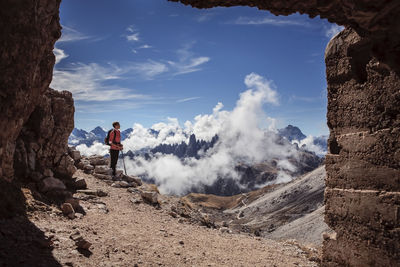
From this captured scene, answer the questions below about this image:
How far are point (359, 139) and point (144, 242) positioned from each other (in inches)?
277

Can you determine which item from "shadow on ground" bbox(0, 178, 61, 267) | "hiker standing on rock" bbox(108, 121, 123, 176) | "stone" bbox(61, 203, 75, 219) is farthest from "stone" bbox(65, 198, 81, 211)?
"hiker standing on rock" bbox(108, 121, 123, 176)

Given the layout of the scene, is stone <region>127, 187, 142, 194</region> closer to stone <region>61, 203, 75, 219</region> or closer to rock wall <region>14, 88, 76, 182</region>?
rock wall <region>14, 88, 76, 182</region>

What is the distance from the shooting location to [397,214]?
5.79 m

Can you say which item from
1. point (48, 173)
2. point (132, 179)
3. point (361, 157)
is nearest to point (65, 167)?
point (48, 173)

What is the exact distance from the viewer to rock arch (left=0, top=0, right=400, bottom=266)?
5.88 metres

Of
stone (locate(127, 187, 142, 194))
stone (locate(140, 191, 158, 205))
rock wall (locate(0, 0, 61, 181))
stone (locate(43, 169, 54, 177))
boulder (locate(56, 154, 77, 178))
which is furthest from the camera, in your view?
stone (locate(127, 187, 142, 194))

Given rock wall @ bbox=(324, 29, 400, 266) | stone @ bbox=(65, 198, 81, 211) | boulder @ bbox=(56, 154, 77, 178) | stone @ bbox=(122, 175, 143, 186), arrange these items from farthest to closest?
stone @ bbox=(122, 175, 143, 186)
boulder @ bbox=(56, 154, 77, 178)
stone @ bbox=(65, 198, 81, 211)
rock wall @ bbox=(324, 29, 400, 266)

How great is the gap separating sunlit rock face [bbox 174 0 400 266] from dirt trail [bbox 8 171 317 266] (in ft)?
12.1

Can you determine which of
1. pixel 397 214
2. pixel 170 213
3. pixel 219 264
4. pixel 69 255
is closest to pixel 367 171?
pixel 397 214

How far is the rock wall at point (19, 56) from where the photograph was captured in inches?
261

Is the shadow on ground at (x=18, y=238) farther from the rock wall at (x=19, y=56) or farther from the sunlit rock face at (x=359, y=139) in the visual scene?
the sunlit rock face at (x=359, y=139)

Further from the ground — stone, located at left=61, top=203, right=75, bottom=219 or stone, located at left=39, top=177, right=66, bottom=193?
stone, located at left=39, top=177, right=66, bottom=193

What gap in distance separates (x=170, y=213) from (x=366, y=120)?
33.5 ft

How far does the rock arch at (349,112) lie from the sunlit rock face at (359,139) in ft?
0.06
